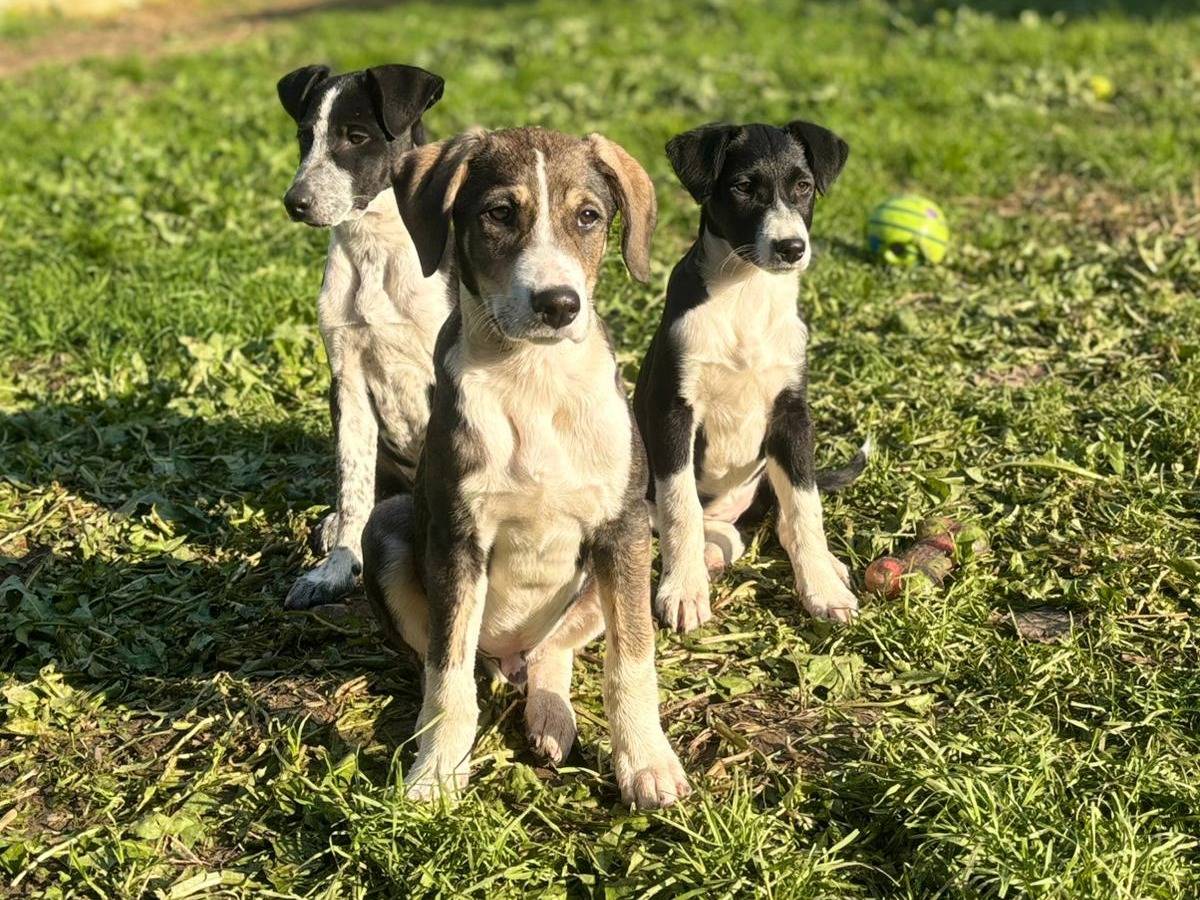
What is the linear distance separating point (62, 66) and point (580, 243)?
1411cm

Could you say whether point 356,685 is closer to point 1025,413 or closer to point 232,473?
point 232,473

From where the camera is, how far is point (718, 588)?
5598mm

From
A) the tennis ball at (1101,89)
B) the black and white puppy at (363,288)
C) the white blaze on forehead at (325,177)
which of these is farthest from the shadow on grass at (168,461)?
the tennis ball at (1101,89)

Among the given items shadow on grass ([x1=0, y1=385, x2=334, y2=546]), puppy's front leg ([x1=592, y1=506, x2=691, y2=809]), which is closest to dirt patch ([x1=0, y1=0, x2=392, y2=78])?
shadow on grass ([x1=0, y1=385, x2=334, y2=546])

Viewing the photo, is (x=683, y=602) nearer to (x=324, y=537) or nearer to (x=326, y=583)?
(x=326, y=583)

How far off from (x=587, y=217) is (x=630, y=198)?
0.67 ft

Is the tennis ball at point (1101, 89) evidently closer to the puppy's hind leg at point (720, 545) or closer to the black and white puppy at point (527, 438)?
the puppy's hind leg at point (720, 545)

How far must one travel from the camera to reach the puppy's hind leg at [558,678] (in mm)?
4570

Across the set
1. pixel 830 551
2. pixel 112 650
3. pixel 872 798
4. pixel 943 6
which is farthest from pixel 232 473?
pixel 943 6

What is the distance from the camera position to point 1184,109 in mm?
11938

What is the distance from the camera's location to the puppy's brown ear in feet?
14.1

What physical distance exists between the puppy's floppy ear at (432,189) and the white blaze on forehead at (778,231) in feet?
4.52

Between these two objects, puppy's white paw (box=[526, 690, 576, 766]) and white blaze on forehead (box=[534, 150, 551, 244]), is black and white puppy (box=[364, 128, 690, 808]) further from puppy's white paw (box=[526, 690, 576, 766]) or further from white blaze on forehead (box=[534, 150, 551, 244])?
puppy's white paw (box=[526, 690, 576, 766])

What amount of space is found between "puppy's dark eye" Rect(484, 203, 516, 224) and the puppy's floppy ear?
15cm
